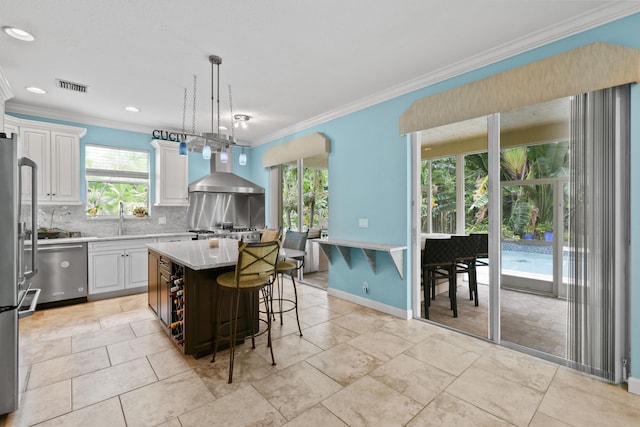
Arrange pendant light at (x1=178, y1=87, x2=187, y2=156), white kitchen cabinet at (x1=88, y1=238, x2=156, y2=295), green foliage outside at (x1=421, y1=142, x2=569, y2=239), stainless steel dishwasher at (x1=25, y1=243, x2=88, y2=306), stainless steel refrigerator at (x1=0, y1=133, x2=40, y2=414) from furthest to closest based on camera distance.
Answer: white kitchen cabinet at (x1=88, y1=238, x2=156, y2=295)
stainless steel dishwasher at (x1=25, y1=243, x2=88, y2=306)
pendant light at (x1=178, y1=87, x2=187, y2=156)
green foliage outside at (x1=421, y1=142, x2=569, y2=239)
stainless steel refrigerator at (x1=0, y1=133, x2=40, y2=414)

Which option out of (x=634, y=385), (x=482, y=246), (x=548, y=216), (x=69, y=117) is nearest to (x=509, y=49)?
(x=548, y=216)

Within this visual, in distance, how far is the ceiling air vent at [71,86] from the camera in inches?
128

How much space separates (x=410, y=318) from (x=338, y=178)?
2075 millimetres

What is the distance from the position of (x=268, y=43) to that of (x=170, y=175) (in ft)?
11.0

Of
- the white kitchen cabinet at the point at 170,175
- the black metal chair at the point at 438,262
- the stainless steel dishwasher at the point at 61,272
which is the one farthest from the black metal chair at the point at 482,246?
the stainless steel dishwasher at the point at 61,272

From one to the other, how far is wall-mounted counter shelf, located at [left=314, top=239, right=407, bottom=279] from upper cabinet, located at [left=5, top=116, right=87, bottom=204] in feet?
12.0

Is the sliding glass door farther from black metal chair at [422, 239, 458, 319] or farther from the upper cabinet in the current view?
the upper cabinet

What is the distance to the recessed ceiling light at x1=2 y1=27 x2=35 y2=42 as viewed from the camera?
231 cm

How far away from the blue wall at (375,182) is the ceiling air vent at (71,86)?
2958 millimetres

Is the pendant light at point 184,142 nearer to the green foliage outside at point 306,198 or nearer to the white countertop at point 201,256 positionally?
the white countertop at point 201,256

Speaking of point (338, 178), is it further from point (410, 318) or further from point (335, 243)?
point (410, 318)

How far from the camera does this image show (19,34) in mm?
2367

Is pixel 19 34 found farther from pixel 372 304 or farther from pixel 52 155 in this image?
pixel 372 304

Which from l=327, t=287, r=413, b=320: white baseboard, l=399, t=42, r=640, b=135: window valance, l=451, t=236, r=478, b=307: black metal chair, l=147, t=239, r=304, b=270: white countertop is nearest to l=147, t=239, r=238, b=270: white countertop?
l=147, t=239, r=304, b=270: white countertop
